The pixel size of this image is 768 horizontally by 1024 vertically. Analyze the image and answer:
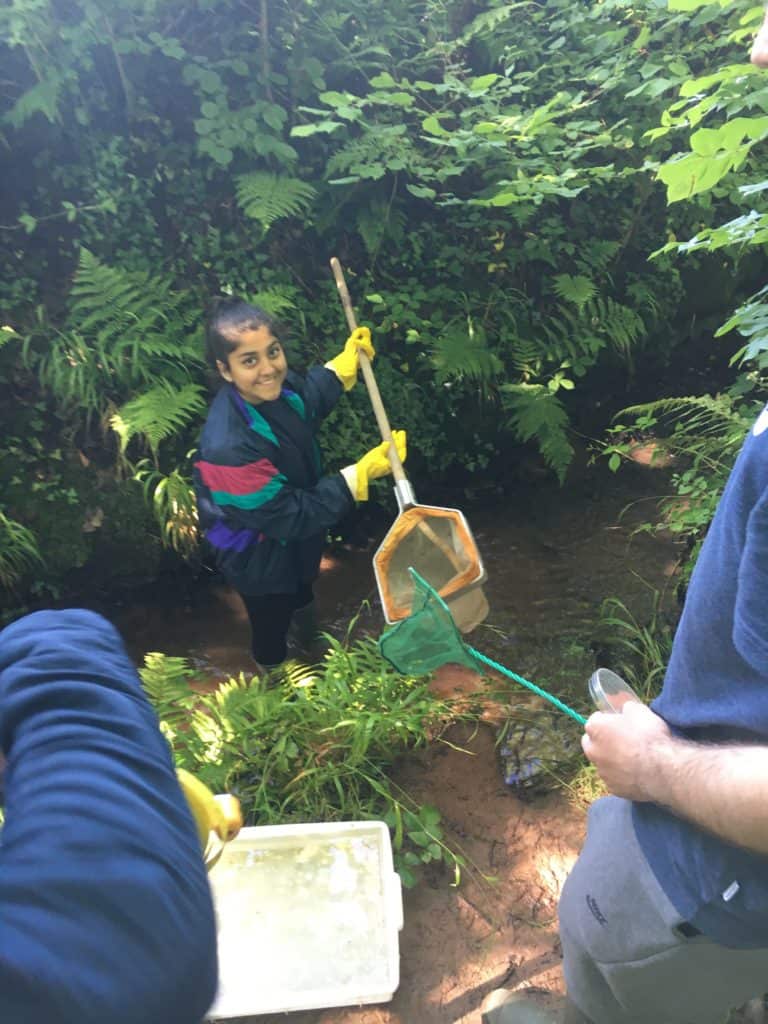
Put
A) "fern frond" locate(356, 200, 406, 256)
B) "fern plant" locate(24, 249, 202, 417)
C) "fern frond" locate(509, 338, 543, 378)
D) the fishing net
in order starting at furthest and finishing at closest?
"fern frond" locate(509, 338, 543, 378) → "fern frond" locate(356, 200, 406, 256) → "fern plant" locate(24, 249, 202, 417) → the fishing net

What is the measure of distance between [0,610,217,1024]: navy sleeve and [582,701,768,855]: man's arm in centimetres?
75

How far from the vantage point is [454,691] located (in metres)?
3.16

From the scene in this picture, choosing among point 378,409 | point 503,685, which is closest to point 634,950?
point 503,685

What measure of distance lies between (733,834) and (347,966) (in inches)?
64.4

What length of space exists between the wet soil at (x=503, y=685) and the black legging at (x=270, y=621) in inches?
19.9

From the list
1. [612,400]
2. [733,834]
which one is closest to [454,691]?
[733,834]

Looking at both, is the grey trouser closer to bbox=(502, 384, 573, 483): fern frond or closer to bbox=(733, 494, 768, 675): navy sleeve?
bbox=(733, 494, 768, 675): navy sleeve

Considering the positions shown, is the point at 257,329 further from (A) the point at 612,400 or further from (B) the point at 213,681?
(A) the point at 612,400

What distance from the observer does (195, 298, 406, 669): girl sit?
2.54 meters

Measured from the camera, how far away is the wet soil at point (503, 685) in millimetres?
2162

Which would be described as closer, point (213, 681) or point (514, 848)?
point (514, 848)

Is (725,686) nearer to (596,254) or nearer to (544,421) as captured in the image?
(544,421)

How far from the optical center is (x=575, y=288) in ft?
13.6

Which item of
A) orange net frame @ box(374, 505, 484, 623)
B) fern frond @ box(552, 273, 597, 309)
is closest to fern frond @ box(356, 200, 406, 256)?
fern frond @ box(552, 273, 597, 309)
